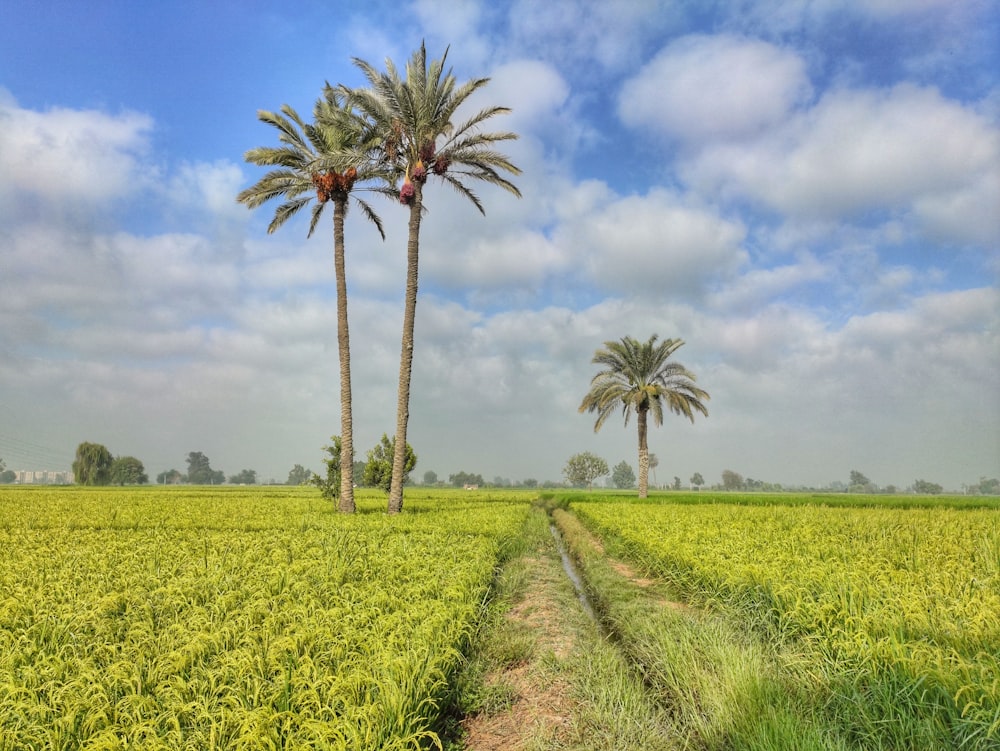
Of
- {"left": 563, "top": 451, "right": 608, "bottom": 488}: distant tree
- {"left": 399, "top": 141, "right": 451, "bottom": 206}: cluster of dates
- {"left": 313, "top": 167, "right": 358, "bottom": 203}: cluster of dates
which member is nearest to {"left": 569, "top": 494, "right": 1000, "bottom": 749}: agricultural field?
{"left": 399, "top": 141, "right": 451, "bottom": 206}: cluster of dates

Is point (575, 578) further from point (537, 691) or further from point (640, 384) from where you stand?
point (640, 384)

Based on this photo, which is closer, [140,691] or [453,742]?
[140,691]

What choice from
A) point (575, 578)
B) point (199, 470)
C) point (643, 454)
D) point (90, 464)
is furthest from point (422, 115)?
point (199, 470)

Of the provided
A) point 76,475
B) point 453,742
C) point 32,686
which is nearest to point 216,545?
point 32,686

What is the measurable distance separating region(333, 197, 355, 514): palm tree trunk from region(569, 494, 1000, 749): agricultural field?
14.2m

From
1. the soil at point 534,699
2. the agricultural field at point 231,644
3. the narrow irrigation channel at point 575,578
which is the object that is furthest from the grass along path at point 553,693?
the narrow irrigation channel at point 575,578

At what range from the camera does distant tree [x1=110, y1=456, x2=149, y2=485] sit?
127875 mm

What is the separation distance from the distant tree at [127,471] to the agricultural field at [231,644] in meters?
145

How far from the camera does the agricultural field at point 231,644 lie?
3648 millimetres

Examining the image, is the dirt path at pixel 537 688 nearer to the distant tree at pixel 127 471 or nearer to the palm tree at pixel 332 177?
the palm tree at pixel 332 177

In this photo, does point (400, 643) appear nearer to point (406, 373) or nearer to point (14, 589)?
point (14, 589)

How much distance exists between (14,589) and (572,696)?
8039 millimetres

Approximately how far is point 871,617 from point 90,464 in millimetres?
139644

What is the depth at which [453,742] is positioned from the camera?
5.14m
